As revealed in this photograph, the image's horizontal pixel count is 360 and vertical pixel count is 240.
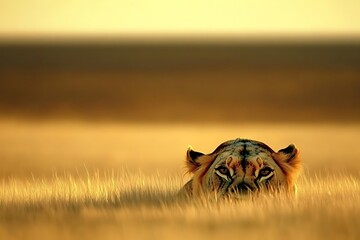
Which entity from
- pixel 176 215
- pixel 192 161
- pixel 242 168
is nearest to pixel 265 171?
pixel 242 168

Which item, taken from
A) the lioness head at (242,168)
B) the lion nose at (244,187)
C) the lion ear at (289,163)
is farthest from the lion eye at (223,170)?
the lion ear at (289,163)

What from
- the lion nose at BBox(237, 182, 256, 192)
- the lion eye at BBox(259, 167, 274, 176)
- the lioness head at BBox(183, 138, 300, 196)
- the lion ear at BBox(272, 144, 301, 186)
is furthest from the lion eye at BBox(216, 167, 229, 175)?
the lion ear at BBox(272, 144, 301, 186)

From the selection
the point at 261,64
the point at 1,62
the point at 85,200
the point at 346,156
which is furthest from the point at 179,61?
the point at 85,200

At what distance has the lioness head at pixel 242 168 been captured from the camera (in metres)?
7.67

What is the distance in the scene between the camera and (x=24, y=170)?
14.2 meters

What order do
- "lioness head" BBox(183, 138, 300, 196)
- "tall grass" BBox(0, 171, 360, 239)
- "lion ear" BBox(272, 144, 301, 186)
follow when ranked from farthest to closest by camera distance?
"lion ear" BBox(272, 144, 301, 186), "lioness head" BBox(183, 138, 300, 196), "tall grass" BBox(0, 171, 360, 239)

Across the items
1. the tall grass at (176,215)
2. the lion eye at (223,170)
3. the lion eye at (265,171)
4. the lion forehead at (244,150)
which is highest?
the lion forehead at (244,150)

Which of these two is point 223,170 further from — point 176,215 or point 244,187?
point 176,215

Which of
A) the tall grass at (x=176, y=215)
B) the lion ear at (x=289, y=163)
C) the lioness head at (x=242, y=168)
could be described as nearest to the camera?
the tall grass at (x=176, y=215)

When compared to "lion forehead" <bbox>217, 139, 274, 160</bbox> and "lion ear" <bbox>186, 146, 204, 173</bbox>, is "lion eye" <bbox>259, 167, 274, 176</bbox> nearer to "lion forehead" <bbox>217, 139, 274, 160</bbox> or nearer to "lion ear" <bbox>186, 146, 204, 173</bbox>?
"lion forehead" <bbox>217, 139, 274, 160</bbox>

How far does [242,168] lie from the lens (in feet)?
25.2

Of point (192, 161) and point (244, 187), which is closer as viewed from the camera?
point (244, 187)

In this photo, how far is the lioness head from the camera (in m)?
7.67

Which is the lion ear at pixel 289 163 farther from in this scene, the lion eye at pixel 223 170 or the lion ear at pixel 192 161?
the lion ear at pixel 192 161
